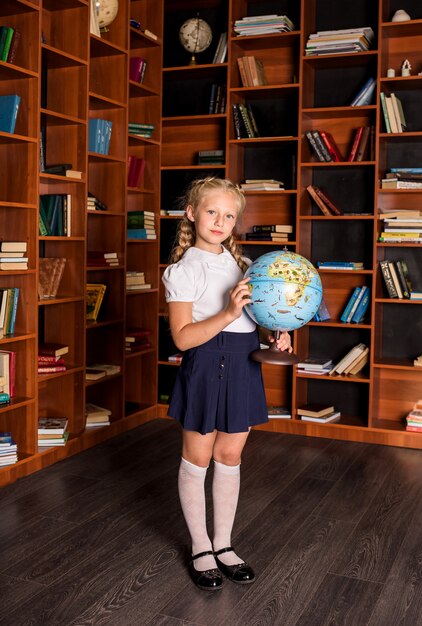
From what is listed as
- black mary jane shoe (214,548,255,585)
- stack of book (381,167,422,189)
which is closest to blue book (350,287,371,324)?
stack of book (381,167,422,189)

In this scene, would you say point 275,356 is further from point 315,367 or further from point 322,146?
point 322,146

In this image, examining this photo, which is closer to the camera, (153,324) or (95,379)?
(95,379)

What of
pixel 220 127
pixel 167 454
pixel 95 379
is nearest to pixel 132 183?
pixel 220 127

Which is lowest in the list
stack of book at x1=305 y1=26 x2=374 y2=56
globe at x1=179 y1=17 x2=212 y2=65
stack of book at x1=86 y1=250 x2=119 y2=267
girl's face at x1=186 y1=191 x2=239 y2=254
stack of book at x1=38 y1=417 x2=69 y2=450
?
stack of book at x1=38 y1=417 x2=69 y2=450

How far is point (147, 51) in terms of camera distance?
510 centimetres

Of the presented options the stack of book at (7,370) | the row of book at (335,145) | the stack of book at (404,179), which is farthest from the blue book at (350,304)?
the stack of book at (7,370)

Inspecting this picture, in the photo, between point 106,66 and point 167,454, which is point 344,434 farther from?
point 106,66

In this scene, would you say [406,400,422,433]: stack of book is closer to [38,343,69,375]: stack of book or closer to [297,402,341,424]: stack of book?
[297,402,341,424]: stack of book

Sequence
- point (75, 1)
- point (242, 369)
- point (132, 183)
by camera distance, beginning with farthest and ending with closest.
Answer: point (132, 183)
point (75, 1)
point (242, 369)

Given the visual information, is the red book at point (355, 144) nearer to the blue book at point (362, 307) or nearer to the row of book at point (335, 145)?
the row of book at point (335, 145)

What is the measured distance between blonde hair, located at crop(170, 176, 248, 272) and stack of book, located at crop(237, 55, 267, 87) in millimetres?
2369

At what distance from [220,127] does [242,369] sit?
3007mm

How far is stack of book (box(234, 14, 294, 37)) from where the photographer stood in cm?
468

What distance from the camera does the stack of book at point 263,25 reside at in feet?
15.4
